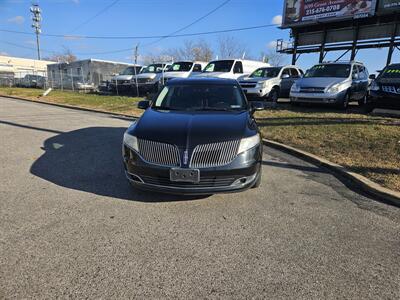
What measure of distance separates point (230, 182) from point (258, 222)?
56cm

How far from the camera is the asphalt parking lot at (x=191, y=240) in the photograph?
8.21 ft

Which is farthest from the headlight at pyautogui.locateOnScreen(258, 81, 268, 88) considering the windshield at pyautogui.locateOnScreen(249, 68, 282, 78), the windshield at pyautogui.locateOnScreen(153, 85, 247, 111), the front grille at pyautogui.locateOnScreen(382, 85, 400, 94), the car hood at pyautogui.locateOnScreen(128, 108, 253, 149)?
the car hood at pyautogui.locateOnScreen(128, 108, 253, 149)

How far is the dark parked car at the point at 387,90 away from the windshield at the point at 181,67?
11.1 meters

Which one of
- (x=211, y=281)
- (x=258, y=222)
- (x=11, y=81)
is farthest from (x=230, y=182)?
(x=11, y=81)

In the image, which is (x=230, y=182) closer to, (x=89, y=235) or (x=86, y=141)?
(x=89, y=235)

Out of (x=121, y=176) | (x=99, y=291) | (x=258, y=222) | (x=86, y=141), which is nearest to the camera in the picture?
(x=99, y=291)

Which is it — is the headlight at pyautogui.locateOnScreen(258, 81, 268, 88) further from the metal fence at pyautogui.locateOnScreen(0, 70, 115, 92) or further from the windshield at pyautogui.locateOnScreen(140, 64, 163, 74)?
the metal fence at pyautogui.locateOnScreen(0, 70, 115, 92)

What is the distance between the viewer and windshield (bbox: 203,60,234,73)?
53.0ft

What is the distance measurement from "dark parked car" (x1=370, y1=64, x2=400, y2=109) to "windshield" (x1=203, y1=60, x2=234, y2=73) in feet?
24.7

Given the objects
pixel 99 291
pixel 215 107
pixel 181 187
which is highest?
pixel 215 107

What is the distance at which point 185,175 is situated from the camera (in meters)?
3.62

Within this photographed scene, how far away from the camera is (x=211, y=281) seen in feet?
8.40

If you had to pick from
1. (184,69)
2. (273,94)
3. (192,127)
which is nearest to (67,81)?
(184,69)

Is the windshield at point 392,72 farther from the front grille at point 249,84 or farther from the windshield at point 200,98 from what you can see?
the windshield at point 200,98
